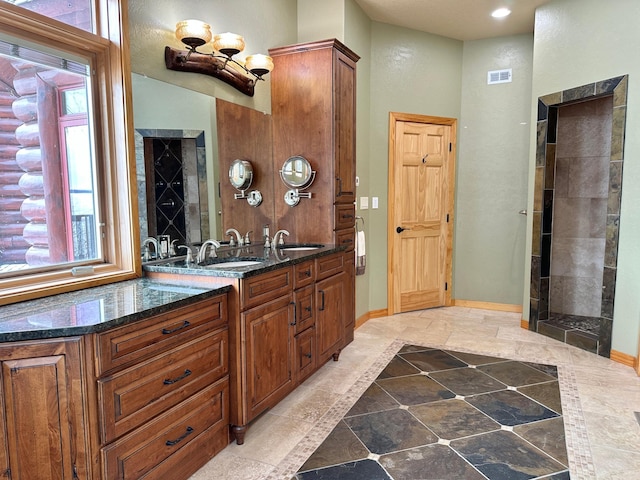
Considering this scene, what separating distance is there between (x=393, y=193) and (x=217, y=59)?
228 cm

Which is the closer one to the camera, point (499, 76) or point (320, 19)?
point (320, 19)

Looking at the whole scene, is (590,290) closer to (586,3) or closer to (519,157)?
(519,157)

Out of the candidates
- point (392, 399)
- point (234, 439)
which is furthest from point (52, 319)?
point (392, 399)

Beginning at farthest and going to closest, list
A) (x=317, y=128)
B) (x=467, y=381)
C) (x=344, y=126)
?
(x=344, y=126) < (x=317, y=128) < (x=467, y=381)

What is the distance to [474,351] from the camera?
138 inches

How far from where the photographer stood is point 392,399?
105 inches

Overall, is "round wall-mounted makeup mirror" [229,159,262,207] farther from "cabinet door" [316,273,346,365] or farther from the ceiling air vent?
the ceiling air vent

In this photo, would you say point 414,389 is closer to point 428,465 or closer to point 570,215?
point 428,465

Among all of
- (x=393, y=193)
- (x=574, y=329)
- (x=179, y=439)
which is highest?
(x=393, y=193)

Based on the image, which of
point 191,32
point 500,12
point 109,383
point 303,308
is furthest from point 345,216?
point 500,12

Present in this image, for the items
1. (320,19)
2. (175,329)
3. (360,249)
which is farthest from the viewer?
(360,249)

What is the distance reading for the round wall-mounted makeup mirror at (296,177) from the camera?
10.7 feet

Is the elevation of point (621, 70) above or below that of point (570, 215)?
above

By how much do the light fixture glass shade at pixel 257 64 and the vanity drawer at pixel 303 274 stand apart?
139 cm
